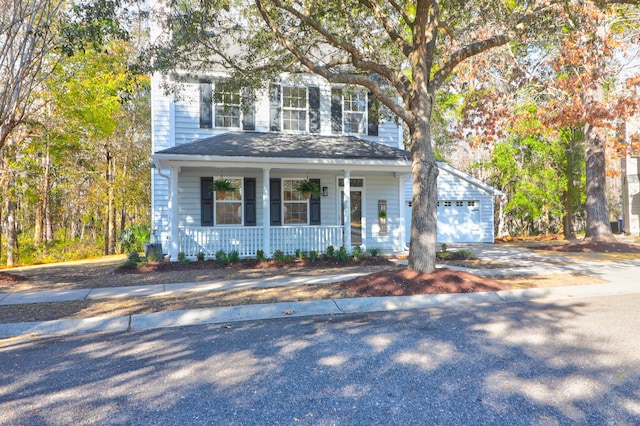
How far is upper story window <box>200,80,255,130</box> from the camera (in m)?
13.1

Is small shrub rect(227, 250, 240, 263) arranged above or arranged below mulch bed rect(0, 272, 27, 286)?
above

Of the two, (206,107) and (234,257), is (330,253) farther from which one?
(206,107)

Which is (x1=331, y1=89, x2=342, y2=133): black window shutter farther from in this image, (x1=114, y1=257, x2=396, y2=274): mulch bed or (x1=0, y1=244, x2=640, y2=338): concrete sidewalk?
(x1=0, y1=244, x2=640, y2=338): concrete sidewalk

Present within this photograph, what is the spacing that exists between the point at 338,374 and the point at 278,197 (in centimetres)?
1059

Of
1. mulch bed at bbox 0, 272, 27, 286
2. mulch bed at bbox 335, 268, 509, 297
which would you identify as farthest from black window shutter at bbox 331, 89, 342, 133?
mulch bed at bbox 0, 272, 27, 286

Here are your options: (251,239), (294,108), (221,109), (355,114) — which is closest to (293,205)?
(251,239)

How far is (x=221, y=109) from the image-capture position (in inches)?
560

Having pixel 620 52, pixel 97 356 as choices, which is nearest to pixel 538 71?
pixel 620 52

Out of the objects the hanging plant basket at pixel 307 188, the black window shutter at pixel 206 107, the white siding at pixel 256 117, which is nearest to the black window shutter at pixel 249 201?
the hanging plant basket at pixel 307 188

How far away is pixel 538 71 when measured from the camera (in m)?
14.6

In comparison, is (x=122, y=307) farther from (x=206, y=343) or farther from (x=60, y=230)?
(x=60, y=230)

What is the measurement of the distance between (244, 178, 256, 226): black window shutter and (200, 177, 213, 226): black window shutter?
3.75 ft

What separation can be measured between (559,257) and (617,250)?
10.5ft

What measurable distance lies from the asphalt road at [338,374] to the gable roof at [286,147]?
7.15m
